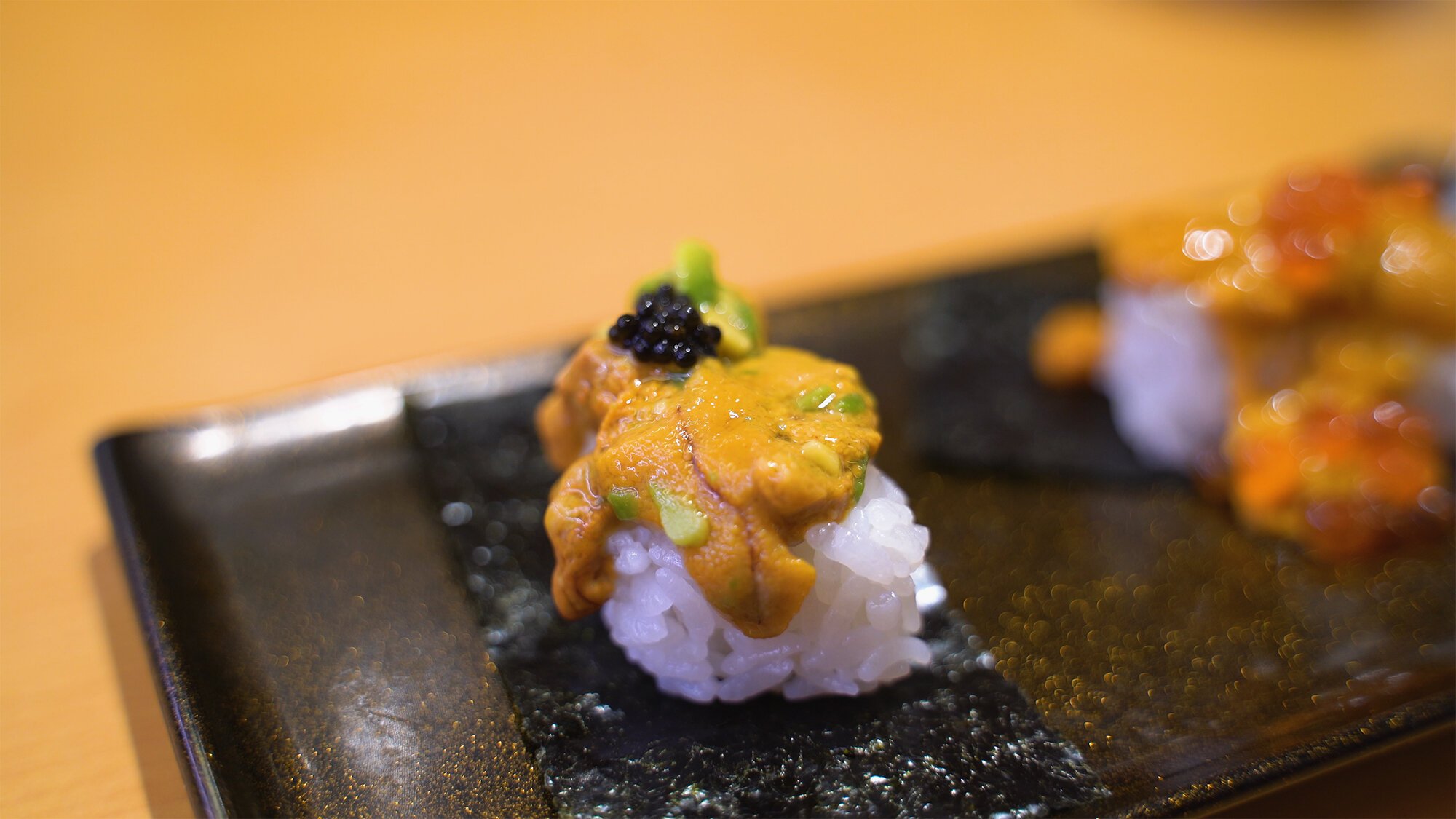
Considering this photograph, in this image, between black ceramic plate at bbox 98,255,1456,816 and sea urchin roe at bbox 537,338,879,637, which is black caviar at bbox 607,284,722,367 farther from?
black ceramic plate at bbox 98,255,1456,816

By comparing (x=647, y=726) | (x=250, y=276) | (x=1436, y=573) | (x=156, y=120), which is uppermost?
(x=156, y=120)

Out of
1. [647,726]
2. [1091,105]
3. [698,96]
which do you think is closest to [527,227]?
[698,96]

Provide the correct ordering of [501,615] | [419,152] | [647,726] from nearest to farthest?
[647,726], [501,615], [419,152]

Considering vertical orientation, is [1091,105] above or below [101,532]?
above

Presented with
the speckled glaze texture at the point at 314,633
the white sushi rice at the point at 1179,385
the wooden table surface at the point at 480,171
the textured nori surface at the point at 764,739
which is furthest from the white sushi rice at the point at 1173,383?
the speckled glaze texture at the point at 314,633

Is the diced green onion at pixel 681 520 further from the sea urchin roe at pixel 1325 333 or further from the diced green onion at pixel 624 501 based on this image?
the sea urchin roe at pixel 1325 333

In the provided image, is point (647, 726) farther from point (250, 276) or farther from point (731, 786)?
point (250, 276)

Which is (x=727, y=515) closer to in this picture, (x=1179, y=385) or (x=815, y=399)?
(x=815, y=399)
